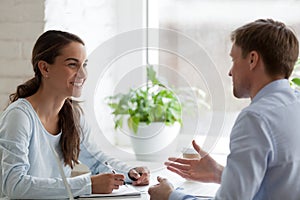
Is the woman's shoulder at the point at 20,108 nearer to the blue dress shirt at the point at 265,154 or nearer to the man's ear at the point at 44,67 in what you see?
the man's ear at the point at 44,67

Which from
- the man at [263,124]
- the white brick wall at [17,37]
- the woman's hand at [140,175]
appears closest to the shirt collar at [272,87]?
the man at [263,124]

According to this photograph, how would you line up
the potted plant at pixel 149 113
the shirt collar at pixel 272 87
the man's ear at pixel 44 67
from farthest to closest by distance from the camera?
the potted plant at pixel 149 113 < the man's ear at pixel 44 67 < the shirt collar at pixel 272 87

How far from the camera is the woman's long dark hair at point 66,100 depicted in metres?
1.84

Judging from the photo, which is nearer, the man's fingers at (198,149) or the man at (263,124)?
the man at (263,124)

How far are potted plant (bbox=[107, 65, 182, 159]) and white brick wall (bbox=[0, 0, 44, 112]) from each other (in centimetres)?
51

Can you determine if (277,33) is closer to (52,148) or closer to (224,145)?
(52,148)

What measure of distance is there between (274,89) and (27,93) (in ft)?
2.81

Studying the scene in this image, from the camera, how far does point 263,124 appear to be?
1.28 m

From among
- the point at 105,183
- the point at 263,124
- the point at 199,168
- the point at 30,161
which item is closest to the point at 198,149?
the point at 199,168

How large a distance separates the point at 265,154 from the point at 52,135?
0.82m

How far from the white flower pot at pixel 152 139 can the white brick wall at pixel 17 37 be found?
1.88ft

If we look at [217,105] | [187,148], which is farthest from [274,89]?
[187,148]

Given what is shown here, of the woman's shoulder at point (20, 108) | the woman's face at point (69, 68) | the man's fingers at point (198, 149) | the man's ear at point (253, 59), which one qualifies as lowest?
the man's fingers at point (198, 149)

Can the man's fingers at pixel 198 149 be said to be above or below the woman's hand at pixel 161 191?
above
